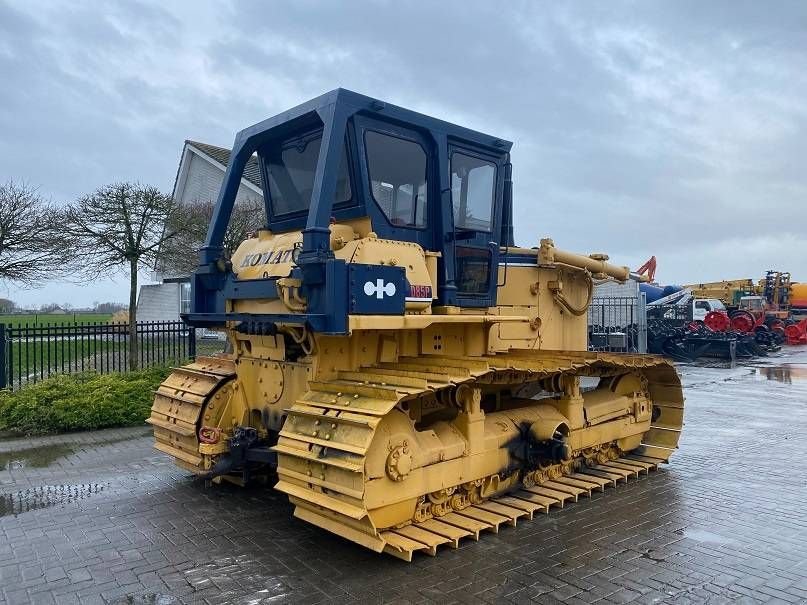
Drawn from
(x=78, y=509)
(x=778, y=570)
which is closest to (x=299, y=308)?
(x=78, y=509)

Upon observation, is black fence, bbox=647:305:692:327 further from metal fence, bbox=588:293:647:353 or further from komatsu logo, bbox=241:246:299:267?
komatsu logo, bbox=241:246:299:267

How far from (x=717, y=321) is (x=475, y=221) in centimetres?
2507

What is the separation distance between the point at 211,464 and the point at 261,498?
624 millimetres

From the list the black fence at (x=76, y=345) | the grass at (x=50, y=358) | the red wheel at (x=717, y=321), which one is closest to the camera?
the black fence at (x=76, y=345)

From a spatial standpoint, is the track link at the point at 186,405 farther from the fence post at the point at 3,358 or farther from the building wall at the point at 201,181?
the building wall at the point at 201,181

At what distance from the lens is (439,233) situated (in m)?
5.73

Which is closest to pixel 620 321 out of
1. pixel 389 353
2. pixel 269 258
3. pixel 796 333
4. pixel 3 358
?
pixel 796 333

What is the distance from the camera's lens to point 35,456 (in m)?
7.77

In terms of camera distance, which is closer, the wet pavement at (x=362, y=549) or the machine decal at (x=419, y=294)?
the wet pavement at (x=362, y=549)

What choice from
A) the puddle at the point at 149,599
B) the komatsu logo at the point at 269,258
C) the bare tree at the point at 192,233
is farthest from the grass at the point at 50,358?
the puddle at the point at 149,599

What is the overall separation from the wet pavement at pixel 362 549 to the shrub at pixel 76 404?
173cm

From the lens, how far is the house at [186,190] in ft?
74.2

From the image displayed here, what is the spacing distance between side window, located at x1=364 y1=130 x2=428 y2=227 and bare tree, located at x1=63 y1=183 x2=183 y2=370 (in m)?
7.73

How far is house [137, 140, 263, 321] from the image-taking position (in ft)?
74.2
